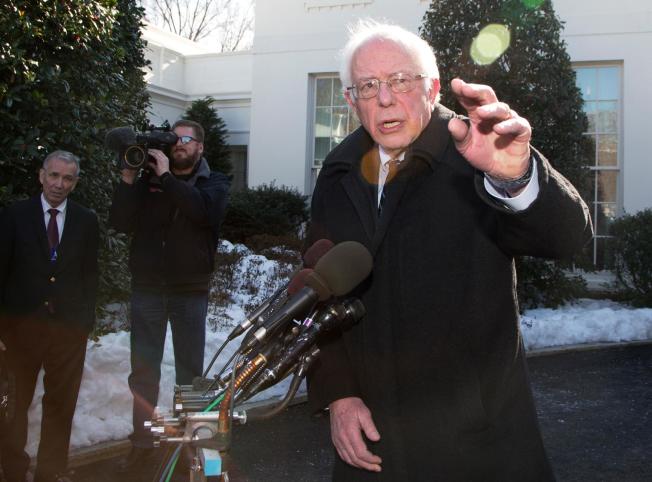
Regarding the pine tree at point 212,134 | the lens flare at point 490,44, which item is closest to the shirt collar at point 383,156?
the lens flare at point 490,44

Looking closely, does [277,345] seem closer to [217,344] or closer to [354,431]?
[354,431]

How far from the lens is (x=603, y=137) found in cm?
1484

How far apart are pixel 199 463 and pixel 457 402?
2.74ft

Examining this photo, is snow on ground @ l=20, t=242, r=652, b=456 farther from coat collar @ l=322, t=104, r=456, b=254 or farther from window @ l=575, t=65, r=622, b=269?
coat collar @ l=322, t=104, r=456, b=254

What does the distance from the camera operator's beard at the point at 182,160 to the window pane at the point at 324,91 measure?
38.5 ft

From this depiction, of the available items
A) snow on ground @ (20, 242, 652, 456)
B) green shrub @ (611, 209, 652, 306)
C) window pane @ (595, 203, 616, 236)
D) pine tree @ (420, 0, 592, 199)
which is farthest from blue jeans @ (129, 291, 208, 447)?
window pane @ (595, 203, 616, 236)

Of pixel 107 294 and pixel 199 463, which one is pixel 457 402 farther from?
pixel 107 294

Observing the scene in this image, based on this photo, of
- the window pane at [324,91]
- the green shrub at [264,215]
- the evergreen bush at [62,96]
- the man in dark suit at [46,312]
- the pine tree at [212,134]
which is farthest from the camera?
the pine tree at [212,134]

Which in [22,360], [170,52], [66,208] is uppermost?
Result: [170,52]

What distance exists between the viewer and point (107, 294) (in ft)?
24.6

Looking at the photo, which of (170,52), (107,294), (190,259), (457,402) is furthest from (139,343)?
(170,52)

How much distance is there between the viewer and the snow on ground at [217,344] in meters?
5.85

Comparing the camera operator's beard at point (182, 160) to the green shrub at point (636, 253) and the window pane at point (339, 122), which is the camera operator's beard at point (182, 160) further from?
the window pane at point (339, 122)

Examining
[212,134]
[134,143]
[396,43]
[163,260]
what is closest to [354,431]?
[396,43]
